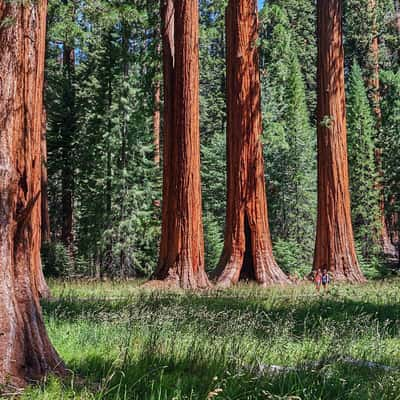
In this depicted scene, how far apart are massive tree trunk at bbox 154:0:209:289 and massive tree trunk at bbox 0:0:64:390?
27.9 feet

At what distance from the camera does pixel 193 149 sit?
1299 cm

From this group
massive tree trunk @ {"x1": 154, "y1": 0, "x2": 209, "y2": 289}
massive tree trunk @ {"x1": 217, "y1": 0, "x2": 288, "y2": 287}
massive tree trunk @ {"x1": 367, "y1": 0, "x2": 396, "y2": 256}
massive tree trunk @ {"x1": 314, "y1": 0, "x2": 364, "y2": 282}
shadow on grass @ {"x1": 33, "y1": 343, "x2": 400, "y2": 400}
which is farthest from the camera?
massive tree trunk @ {"x1": 367, "y1": 0, "x2": 396, "y2": 256}

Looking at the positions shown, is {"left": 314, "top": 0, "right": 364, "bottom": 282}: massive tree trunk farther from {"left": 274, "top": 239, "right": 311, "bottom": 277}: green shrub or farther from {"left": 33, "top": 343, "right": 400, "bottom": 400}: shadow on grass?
{"left": 33, "top": 343, "right": 400, "bottom": 400}: shadow on grass

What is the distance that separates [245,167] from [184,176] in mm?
1694

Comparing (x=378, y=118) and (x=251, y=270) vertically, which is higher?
(x=378, y=118)

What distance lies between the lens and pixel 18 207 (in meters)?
4.16

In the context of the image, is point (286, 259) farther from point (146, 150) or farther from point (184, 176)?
point (184, 176)

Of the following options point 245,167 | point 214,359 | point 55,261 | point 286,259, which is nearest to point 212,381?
point 214,359

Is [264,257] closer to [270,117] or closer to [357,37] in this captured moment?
[270,117]

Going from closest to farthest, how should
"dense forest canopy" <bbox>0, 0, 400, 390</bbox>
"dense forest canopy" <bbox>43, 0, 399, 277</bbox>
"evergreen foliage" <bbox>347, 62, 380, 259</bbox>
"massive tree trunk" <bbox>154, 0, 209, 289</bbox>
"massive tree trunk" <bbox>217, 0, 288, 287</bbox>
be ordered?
1. "dense forest canopy" <bbox>0, 0, 400, 390</bbox>
2. "massive tree trunk" <bbox>154, 0, 209, 289</bbox>
3. "massive tree trunk" <bbox>217, 0, 288, 287</bbox>
4. "dense forest canopy" <bbox>43, 0, 399, 277</bbox>
5. "evergreen foliage" <bbox>347, 62, 380, 259</bbox>

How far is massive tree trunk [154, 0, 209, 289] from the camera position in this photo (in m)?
12.8

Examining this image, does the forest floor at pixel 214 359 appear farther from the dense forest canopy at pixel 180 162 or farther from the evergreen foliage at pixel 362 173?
the evergreen foliage at pixel 362 173

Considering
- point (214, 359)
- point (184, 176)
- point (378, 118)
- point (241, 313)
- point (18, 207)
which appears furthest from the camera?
point (378, 118)

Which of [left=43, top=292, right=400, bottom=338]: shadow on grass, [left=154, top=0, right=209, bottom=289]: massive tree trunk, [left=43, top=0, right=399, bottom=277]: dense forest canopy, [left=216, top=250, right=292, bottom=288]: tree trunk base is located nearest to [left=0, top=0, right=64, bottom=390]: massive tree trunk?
[left=43, top=292, right=400, bottom=338]: shadow on grass
